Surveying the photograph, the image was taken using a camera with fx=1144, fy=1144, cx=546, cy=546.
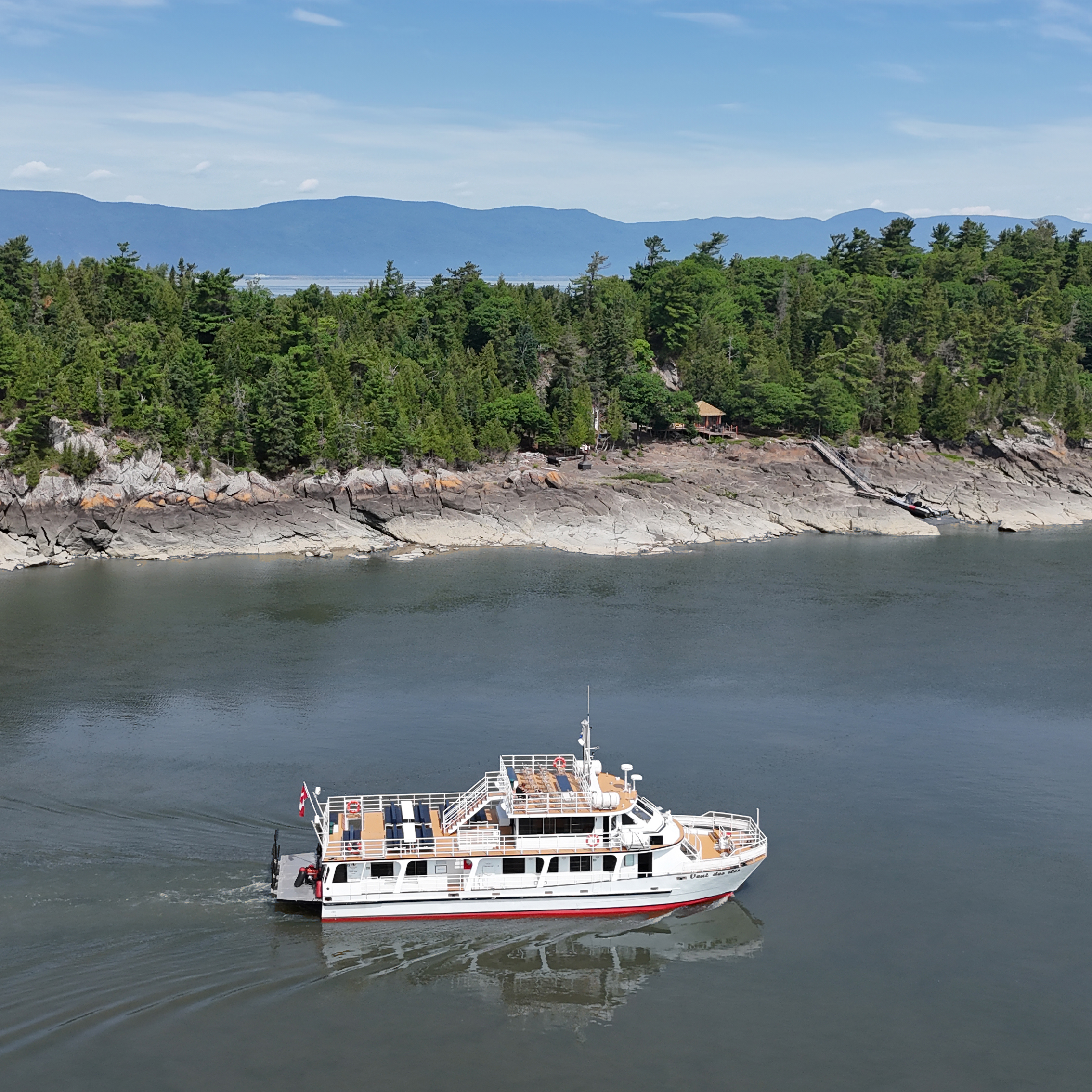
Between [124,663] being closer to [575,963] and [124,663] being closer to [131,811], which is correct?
[131,811]

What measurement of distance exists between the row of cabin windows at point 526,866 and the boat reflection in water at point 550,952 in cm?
131

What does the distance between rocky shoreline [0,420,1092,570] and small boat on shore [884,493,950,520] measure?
96 centimetres

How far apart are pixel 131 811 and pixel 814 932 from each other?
2141 centimetres

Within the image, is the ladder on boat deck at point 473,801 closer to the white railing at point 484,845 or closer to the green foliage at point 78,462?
the white railing at point 484,845

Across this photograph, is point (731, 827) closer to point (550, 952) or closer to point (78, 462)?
point (550, 952)

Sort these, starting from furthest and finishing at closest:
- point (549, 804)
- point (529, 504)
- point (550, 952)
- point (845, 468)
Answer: point (845, 468)
point (529, 504)
point (549, 804)
point (550, 952)

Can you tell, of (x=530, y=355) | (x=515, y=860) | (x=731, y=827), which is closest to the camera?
(x=515, y=860)

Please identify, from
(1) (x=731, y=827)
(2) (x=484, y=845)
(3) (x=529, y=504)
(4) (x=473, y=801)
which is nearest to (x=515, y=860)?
(2) (x=484, y=845)

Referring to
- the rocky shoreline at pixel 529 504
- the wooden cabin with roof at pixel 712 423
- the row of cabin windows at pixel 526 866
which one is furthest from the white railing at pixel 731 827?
the wooden cabin with roof at pixel 712 423

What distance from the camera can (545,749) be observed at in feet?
139

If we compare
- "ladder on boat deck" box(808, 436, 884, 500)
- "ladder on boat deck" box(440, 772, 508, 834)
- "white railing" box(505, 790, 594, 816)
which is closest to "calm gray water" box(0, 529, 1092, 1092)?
"ladder on boat deck" box(440, 772, 508, 834)

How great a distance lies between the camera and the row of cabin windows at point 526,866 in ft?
103

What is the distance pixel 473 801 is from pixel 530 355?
77.3 meters

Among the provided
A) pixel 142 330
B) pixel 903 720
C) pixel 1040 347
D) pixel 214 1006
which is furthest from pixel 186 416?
pixel 1040 347
